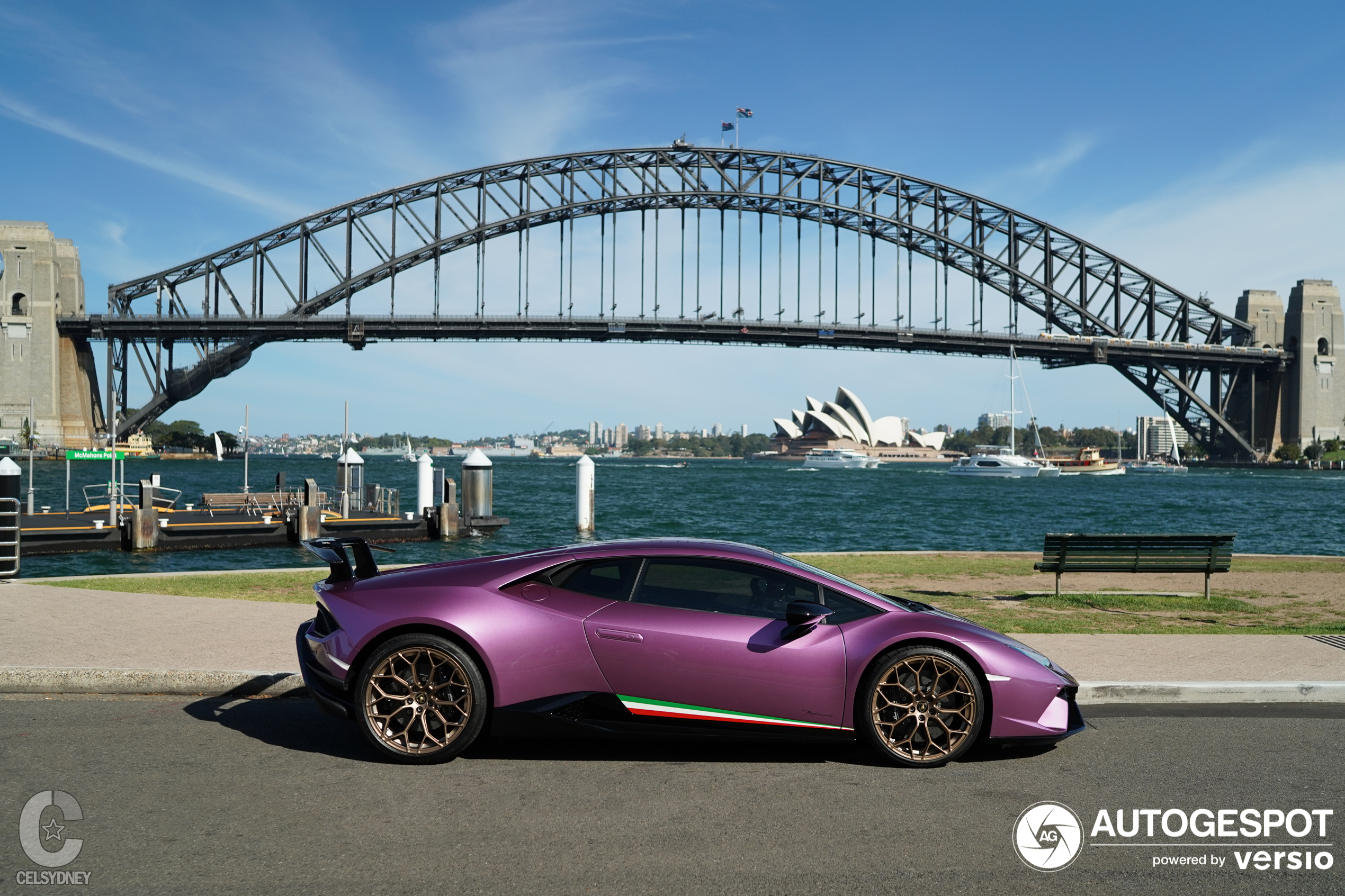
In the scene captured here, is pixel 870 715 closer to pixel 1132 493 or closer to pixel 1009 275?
pixel 1132 493

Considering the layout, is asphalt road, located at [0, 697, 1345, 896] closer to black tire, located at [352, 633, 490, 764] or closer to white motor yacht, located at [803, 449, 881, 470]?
black tire, located at [352, 633, 490, 764]

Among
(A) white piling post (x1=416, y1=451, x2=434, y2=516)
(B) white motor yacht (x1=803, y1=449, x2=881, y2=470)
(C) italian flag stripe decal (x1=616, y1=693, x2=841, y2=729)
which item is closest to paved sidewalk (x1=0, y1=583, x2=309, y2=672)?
(C) italian flag stripe decal (x1=616, y1=693, x2=841, y2=729)

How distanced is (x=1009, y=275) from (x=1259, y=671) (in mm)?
96788

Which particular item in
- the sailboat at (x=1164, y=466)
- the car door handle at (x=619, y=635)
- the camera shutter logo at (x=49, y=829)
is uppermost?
the car door handle at (x=619, y=635)

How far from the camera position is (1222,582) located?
1505cm

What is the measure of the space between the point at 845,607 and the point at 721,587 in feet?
2.33

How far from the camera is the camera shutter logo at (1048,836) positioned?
13.7ft

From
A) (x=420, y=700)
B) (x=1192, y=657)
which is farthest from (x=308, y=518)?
(x=1192, y=657)

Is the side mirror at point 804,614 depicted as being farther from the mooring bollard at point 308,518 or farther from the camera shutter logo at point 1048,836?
the mooring bollard at point 308,518

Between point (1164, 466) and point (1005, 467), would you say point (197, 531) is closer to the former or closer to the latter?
point (1005, 467)

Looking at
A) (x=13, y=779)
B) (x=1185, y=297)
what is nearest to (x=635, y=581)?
(x=13, y=779)

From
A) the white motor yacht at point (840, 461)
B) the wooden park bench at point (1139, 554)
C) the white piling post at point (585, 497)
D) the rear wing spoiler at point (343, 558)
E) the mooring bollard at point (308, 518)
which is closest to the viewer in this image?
the rear wing spoiler at point (343, 558)

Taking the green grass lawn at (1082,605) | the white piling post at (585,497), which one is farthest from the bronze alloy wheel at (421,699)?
the white piling post at (585,497)

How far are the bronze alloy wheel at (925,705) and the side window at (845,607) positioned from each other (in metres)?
0.28
